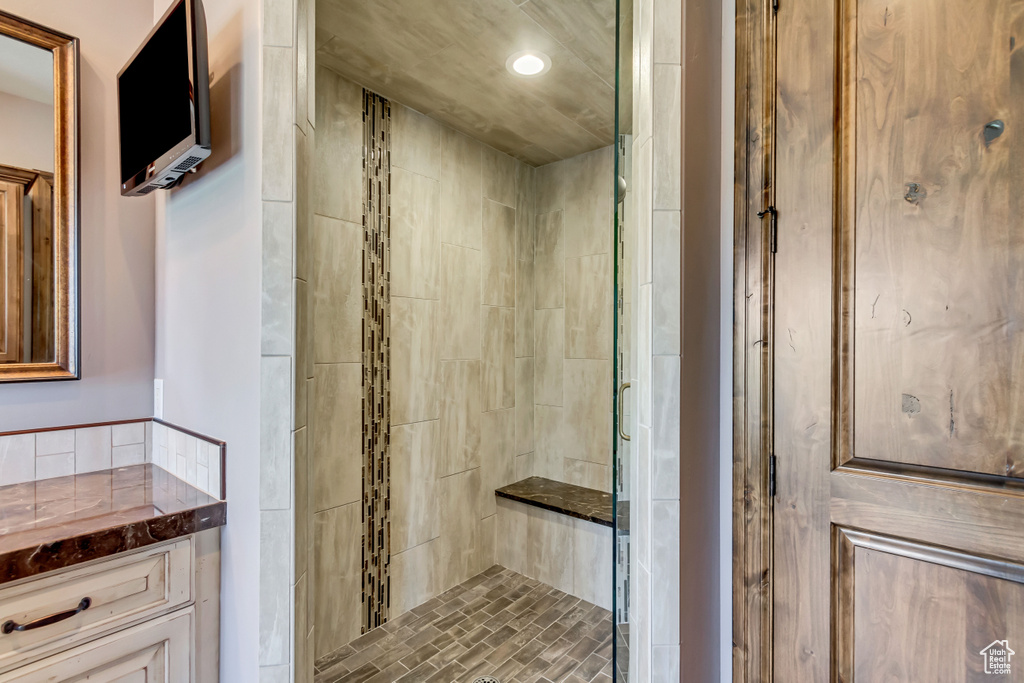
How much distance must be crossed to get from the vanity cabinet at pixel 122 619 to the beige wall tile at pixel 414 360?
109cm

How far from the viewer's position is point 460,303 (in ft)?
8.27

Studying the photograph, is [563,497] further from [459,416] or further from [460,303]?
[460,303]

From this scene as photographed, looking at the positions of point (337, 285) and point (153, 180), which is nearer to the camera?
point (153, 180)

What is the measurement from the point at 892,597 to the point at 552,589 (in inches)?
76.9

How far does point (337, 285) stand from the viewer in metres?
1.96

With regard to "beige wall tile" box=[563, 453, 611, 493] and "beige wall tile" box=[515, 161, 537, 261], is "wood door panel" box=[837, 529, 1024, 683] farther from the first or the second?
"beige wall tile" box=[515, 161, 537, 261]

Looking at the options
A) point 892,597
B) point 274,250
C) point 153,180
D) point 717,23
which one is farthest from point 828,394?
point 153,180

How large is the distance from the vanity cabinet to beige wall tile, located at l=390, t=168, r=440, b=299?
136 centimetres

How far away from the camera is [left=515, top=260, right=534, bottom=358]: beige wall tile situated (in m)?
2.88

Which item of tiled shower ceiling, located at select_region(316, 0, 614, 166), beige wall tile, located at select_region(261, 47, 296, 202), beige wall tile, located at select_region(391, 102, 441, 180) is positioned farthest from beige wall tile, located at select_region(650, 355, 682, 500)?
beige wall tile, located at select_region(391, 102, 441, 180)

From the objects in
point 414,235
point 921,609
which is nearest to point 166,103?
point 414,235

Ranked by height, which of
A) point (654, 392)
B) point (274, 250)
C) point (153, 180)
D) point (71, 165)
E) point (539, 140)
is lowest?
point (654, 392)

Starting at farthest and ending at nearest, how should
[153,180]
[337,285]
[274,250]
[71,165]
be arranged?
1. [337,285]
2. [71,165]
3. [153,180]
4. [274,250]

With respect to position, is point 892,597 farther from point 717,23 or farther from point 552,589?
point 552,589
